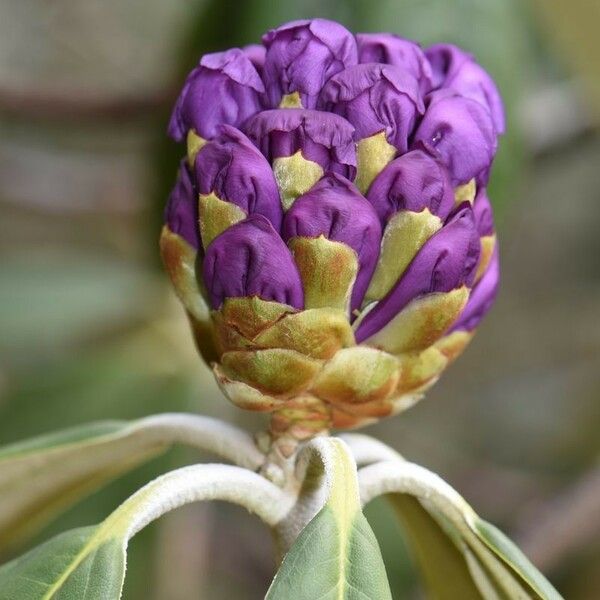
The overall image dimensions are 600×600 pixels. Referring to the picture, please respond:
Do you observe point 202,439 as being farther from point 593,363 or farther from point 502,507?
point 593,363

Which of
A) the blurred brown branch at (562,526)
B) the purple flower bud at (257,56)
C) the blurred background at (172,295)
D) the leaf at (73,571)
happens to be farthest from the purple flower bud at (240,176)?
the blurred brown branch at (562,526)

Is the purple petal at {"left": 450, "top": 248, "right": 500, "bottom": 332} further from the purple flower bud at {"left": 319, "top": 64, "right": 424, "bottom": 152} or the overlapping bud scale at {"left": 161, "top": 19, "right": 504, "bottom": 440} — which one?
the purple flower bud at {"left": 319, "top": 64, "right": 424, "bottom": 152}

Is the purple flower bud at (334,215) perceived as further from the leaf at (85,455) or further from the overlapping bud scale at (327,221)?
the leaf at (85,455)

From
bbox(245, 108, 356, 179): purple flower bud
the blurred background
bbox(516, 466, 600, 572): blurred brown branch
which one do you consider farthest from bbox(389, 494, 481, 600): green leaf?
bbox(516, 466, 600, 572): blurred brown branch

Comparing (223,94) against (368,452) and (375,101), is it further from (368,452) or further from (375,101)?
(368,452)

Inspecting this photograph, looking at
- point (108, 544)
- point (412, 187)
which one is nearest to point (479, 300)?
point (412, 187)

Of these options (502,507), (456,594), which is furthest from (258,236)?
(502,507)
